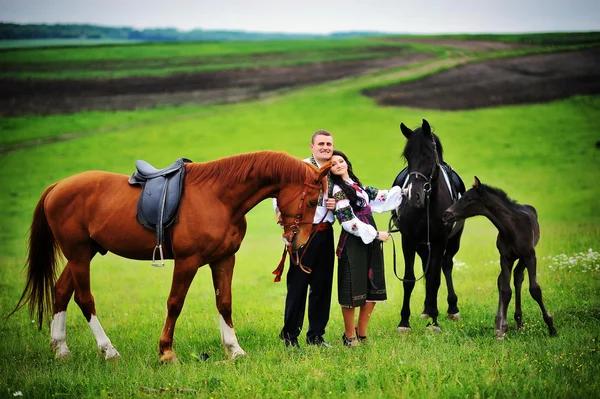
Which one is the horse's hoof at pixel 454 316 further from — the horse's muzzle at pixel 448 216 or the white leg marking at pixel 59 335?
the white leg marking at pixel 59 335

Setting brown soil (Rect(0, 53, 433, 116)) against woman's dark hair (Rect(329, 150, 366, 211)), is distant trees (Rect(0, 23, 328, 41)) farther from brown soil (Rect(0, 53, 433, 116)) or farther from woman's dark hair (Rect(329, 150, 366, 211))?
woman's dark hair (Rect(329, 150, 366, 211))

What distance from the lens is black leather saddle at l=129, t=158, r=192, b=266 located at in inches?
255

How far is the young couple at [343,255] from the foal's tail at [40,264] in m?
3.01

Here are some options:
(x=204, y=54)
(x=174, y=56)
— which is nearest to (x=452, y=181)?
(x=174, y=56)

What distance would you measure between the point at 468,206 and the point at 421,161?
30.3 inches

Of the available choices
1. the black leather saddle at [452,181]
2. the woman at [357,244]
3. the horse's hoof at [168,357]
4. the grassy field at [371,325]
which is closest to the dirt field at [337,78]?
the grassy field at [371,325]

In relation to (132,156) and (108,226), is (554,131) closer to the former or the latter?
(132,156)

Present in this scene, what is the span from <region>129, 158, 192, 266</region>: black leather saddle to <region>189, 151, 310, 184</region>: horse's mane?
0.23 m

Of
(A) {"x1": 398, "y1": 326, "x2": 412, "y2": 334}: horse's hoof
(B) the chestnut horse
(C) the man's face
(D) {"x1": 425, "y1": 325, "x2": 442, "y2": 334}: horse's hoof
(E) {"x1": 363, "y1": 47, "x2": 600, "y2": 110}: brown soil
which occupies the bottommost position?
(A) {"x1": 398, "y1": 326, "x2": 412, "y2": 334}: horse's hoof

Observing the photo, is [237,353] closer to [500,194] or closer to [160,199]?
[160,199]

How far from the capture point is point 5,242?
1916cm

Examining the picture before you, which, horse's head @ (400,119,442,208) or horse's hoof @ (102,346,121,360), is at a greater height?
horse's head @ (400,119,442,208)

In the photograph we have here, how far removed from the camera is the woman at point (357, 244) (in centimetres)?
647

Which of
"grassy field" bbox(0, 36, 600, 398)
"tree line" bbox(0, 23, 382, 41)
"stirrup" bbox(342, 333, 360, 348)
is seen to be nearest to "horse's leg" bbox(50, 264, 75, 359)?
"grassy field" bbox(0, 36, 600, 398)
